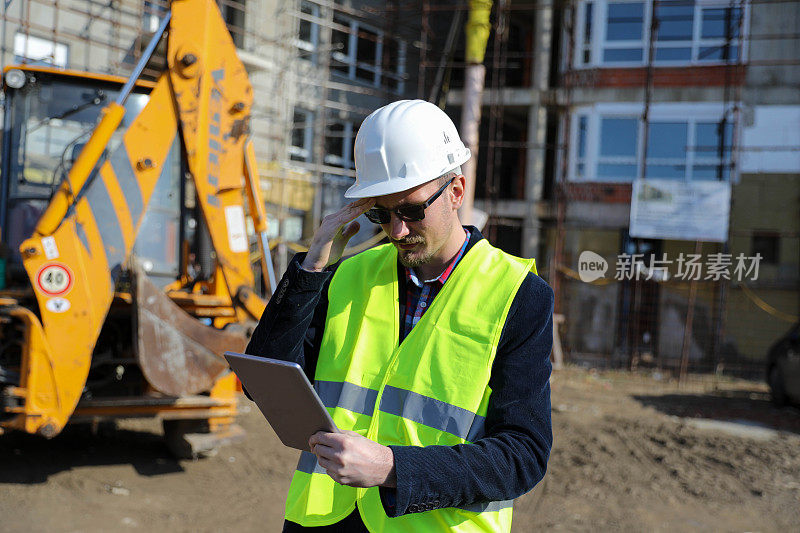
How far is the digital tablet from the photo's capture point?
168 centimetres

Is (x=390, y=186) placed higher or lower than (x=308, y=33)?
lower

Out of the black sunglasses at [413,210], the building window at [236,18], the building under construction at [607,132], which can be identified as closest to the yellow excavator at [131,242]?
the black sunglasses at [413,210]

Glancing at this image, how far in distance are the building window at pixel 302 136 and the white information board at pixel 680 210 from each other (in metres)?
8.40

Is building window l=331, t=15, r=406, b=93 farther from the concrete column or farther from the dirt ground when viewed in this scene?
the dirt ground

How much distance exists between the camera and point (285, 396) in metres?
1.77

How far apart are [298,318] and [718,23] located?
1824cm

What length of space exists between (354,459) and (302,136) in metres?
18.7

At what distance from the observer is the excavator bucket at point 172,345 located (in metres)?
5.16

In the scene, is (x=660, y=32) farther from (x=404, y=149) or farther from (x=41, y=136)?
(x=404, y=149)

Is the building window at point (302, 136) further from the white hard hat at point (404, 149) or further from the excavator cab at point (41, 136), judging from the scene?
the white hard hat at point (404, 149)

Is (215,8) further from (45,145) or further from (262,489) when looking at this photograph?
(262,489)

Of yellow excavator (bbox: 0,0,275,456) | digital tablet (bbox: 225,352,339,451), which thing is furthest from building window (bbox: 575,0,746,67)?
digital tablet (bbox: 225,352,339,451)

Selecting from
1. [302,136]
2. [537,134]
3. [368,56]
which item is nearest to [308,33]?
[368,56]

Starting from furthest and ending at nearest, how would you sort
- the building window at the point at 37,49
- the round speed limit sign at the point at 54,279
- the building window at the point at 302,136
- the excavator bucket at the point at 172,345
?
the building window at the point at 302,136 → the building window at the point at 37,49 → the excavator bucket at the point at 172,345 → the round speed limit sign at the point at 54,279
